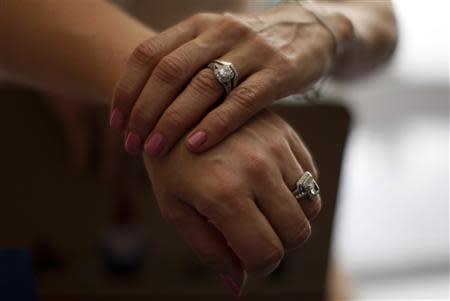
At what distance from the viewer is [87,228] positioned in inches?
48.6

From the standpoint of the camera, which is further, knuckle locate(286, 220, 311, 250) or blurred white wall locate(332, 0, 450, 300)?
blurred white wall locate(332, 0, 450, 300)

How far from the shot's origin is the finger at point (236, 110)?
27.4 inches

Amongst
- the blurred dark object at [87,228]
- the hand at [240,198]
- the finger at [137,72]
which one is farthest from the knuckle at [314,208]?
the blurred dark object at [87,228]

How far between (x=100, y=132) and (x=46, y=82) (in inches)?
18.5

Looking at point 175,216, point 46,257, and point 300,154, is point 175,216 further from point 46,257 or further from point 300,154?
point 46,257

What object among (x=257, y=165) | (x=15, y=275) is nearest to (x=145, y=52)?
(x=257, y=165)

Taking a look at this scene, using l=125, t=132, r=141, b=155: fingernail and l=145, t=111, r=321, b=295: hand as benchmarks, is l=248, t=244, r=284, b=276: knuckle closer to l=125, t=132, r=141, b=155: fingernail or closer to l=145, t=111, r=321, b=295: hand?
l=145, t=111, r=321, b=295: hand

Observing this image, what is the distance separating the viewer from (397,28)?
3.39 ft

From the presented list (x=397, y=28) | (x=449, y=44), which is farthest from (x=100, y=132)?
(x=449, y=44)

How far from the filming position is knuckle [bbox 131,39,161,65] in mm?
718

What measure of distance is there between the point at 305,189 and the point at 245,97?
0.11 metres

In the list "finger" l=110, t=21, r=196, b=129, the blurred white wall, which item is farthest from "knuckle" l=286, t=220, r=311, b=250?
the blurred white wall

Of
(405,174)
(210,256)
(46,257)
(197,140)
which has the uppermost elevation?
(197,140)

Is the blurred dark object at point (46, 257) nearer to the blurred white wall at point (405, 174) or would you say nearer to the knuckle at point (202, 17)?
the knuckle at point (202, 17)
